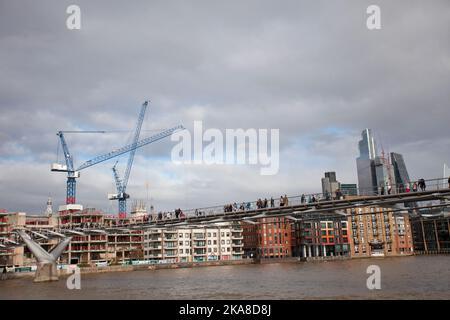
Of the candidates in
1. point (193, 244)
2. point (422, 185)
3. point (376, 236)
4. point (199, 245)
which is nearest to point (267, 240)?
point (199, 245)

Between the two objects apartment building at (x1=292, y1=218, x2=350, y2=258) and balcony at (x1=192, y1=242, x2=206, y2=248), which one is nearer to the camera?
balcony at (x1=192, y1=242, x2=206, y2=248)

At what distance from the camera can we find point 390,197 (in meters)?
38.8

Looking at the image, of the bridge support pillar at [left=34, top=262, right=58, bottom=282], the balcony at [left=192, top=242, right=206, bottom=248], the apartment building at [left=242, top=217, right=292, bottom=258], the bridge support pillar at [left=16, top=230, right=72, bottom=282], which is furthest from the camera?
the apartment building at [left=242, top=217, right=292, bottom=258]

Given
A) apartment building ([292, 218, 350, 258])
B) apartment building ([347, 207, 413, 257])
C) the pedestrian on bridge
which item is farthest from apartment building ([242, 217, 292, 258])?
the pedestrian on bridge

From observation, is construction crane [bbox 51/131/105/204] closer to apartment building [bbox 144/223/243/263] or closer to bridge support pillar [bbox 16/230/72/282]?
apartment building [bbox 144/223/243/263]

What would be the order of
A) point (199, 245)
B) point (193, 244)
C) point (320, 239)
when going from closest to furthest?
point (193, 244) < point (199, 245) < point (320, 239)

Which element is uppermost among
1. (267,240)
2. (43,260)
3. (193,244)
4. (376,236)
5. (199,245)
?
(267,240)

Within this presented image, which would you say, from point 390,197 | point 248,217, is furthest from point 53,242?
point 390,197

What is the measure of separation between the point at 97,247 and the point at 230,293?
8063 cm

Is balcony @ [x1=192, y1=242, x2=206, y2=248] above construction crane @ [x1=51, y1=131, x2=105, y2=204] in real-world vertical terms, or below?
below

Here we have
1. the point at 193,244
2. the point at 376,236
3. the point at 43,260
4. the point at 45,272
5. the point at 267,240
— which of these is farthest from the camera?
the point at 376,236

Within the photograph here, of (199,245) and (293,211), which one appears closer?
(293,211)

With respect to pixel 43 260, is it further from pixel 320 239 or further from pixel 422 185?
pixel 320 239
